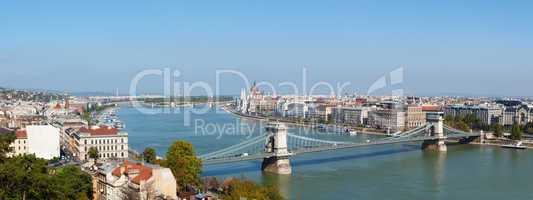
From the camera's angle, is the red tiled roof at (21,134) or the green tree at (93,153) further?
the red tiled roof at (21,134)

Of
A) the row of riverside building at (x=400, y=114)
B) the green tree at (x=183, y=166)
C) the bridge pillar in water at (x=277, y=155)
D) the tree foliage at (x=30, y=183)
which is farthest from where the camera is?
the row of riverside building at (x=400, y=114)

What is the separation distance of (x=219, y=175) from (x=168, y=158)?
4.94 ft

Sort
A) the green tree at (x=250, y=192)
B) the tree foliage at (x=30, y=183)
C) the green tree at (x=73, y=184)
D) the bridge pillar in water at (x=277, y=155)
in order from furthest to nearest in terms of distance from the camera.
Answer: the bridge pillar in water at (x=277, y=155) → the green tree at (x=250, y=192) → the green tree at (x=73, y=184) → the tree foliage at (x=30, y=183)

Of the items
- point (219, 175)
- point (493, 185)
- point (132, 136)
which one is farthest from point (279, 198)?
point (132, 136)

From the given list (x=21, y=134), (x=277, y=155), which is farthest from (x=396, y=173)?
(x=21, y=134)

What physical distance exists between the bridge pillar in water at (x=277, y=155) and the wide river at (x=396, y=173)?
0.52 ft

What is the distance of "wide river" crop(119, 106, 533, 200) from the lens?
795 centimetres

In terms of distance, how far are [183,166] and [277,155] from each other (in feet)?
8.78

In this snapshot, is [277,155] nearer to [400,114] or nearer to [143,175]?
[143,175]

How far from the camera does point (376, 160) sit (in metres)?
11.4

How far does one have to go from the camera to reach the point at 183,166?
698cm

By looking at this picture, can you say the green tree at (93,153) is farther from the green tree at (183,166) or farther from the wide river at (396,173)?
the green tree at (183,166)

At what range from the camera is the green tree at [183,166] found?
22.6 feet

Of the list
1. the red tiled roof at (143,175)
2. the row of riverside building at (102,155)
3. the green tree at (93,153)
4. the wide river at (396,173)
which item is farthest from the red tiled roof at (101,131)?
the red tiled roof at (143,175)
